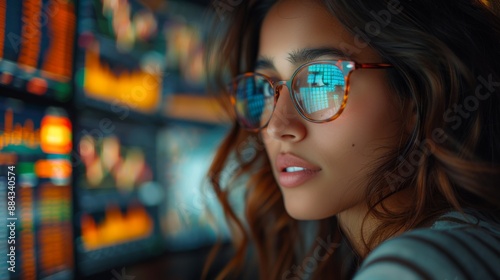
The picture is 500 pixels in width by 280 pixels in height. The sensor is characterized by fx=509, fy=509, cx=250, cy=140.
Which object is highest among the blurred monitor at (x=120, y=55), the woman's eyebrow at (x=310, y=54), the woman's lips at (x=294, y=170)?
the blurred monitor at (x=120, y=55)

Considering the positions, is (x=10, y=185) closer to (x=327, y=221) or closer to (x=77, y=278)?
(x=77, y=278)

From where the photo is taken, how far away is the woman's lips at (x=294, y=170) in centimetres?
130

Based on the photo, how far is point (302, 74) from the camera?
4.17 ft

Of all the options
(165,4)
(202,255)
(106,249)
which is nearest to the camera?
(106,249)

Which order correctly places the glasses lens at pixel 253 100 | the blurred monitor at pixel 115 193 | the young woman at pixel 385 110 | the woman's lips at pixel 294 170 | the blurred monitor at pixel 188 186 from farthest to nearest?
the blurred monitor at pixel 188 186, the blurred monitor at pixel 115 193, the glasses lens at pixel 253 100, the woman's lips at pixel 294 170, the young woman at pixel 385 110

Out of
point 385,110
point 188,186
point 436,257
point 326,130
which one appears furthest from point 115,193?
point 436,257

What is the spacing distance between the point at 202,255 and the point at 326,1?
52.5 inches

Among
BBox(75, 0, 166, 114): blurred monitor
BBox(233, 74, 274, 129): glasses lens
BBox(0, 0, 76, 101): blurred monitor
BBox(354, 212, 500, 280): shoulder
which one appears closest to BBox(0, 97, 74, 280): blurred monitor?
BBox(0, 0, 76, 101): blurred monitor

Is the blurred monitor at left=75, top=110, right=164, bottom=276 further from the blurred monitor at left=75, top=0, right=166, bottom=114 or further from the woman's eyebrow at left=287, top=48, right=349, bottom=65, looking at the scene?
the woman's eyebrow at left=287, top=48, right=349, bottom=65

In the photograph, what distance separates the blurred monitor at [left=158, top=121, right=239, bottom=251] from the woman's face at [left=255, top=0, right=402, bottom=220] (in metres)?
0.74

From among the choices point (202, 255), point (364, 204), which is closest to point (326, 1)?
point (364, 204)

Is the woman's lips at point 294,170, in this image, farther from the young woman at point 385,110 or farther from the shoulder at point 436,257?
the shoulder at point 436,257

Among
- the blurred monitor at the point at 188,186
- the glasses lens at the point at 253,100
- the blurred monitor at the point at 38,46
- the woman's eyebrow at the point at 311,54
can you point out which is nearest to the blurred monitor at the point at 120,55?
the blurred monitor at the point at 38,46

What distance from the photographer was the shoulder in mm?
810
